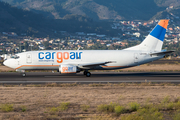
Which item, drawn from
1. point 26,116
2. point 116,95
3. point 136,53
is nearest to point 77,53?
point 136,53

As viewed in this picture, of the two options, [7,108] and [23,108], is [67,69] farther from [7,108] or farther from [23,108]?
[7,108]

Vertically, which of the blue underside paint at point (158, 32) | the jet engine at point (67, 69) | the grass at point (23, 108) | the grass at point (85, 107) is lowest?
the grass at point (85, 107)

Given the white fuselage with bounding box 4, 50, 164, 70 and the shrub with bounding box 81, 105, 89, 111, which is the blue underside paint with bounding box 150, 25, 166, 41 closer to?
the white fuselage with bounding box 4, 50, 164, 70

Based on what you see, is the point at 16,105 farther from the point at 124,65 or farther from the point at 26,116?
the point at 124,65

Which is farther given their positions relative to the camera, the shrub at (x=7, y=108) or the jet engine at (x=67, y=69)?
the jet engine at (x=67, y=69)

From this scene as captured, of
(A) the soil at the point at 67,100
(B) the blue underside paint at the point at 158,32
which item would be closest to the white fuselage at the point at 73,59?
(B) the blue underside paint at the point at 158,32

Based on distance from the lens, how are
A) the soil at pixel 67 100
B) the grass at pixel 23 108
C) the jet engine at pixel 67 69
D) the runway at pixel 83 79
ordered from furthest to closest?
the jet engine at pixel 67 69
the runway at pixel 83 79
the grass at pixel 23 108
the soil at pixel 67 100

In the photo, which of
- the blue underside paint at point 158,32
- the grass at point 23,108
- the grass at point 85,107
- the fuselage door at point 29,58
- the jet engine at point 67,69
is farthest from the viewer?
the blue underside paint at point 158,32

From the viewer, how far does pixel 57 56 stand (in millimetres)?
34844

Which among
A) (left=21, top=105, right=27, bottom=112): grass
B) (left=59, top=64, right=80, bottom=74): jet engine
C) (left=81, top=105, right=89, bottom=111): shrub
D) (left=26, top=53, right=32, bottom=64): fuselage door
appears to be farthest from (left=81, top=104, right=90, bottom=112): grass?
(left=26, top=53, right=32, bottom=64): fuselage door

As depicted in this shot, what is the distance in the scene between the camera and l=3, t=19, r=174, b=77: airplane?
114ft

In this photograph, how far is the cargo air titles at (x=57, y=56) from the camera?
34.7 metres

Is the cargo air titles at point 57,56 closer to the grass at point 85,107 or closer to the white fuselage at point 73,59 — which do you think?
the white fuselage at point 73,59

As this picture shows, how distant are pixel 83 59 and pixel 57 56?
133 inches
